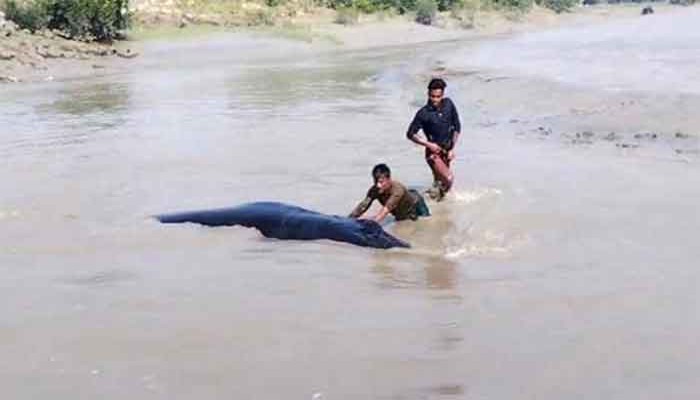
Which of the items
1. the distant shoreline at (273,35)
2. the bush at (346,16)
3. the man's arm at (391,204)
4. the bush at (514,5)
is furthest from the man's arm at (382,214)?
the bush at (514,5)

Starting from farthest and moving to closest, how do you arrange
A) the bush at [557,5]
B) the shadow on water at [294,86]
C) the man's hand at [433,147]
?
the bush at [557,5]
the shadow on water at [294,86]
the man's hand at [433,147]

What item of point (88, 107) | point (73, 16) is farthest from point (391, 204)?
point (73, 16)

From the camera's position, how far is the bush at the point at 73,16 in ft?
127

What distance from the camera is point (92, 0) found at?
38594 millimetres

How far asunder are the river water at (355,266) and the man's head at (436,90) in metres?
1.02

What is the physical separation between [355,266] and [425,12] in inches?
2198

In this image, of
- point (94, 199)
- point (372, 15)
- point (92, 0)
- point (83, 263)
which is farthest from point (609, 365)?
point (372, 15)

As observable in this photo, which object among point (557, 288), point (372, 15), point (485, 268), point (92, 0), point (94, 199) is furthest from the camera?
point (372, 15)

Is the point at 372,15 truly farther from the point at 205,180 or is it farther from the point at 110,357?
the point at 110,357

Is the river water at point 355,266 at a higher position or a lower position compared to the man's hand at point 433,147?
lower

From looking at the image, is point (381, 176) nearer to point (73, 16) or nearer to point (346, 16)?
point (73, 16)

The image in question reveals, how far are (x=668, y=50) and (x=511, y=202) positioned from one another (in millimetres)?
23973

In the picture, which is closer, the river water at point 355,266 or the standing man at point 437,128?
the river water at point 355,266

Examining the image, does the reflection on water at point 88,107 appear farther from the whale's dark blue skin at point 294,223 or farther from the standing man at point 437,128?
the standing man at point 437,128
